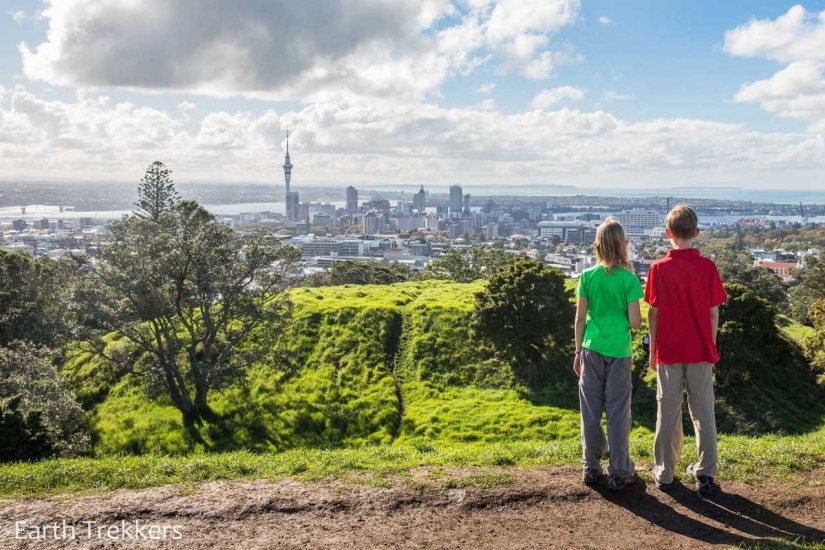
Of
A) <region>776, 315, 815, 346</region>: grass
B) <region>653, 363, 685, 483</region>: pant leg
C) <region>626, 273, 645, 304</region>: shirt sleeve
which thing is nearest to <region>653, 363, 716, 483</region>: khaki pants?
<region>653, 363, 685, 483</region>: pant leg

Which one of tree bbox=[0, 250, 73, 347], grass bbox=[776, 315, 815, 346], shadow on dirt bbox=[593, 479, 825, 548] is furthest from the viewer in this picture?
grass bbox=[776, 315, 815, 346]

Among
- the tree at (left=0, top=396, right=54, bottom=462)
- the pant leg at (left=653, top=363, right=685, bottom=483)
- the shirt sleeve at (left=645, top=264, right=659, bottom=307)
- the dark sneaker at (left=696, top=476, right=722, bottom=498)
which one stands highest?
the shirt sleeve at (left=645, top=264, right=659, bottom=307)

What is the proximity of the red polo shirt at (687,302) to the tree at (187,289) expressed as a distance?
60.7 ft

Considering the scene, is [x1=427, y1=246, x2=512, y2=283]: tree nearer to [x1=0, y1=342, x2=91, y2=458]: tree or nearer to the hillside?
the hillside

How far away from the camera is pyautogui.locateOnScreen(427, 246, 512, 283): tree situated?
177 ft

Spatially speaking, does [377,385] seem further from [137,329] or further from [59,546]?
[59,546]

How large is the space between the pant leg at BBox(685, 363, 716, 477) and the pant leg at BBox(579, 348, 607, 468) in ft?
2.98

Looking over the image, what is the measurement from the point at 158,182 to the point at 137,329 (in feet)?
57.9

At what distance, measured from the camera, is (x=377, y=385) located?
995 inches

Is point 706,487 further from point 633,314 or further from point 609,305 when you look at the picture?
point 609,305

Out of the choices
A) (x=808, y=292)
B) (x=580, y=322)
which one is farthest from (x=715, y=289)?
(x=808, y=292)

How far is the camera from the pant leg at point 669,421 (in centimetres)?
639

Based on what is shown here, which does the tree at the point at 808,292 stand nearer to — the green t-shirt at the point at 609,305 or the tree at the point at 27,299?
the green t-shirt at the point at 609,305

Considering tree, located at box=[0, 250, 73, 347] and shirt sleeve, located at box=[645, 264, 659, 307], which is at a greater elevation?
shirt sleeve, located at box=[645, 264, 659, 307]
